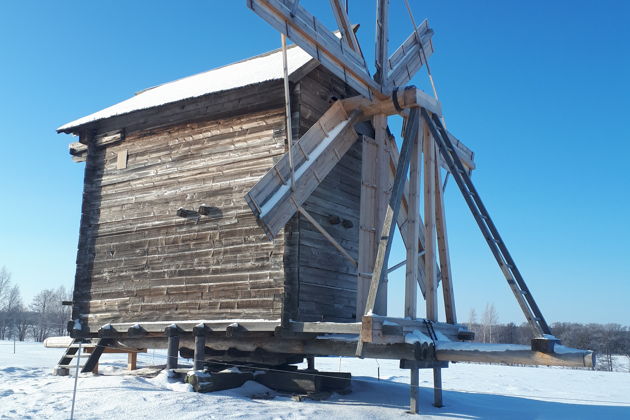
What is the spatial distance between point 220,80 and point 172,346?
18.1ft

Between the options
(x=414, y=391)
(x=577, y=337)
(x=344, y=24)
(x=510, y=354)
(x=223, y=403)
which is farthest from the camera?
(x=577, y=337)

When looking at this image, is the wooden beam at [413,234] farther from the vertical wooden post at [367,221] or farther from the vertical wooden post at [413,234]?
the vertical wooden post at [367,221]

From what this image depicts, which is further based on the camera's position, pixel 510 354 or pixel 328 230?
pixel 328 230

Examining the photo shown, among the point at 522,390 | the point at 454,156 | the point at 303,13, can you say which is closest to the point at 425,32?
the point at 454,156

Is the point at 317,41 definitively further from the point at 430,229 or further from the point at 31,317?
the point at 31,317

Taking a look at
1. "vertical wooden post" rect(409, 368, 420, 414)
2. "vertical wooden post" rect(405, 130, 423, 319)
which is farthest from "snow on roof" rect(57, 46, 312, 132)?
"vertical wooden post" rect(409, 368, 420, 414)

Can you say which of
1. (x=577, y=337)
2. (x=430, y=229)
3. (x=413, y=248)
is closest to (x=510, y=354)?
(x=413, y=248)

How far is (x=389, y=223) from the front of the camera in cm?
870

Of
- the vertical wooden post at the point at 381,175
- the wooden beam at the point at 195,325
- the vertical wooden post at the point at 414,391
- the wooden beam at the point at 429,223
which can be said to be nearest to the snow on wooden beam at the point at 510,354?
the vertical wooden post at the point at 414,391

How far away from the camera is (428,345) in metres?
8.80

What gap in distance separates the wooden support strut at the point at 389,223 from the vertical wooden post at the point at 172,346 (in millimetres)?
3973

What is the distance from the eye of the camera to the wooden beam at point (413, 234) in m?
9.23

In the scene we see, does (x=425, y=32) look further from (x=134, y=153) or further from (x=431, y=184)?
(x=134, y=153)

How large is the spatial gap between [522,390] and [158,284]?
447 inches
